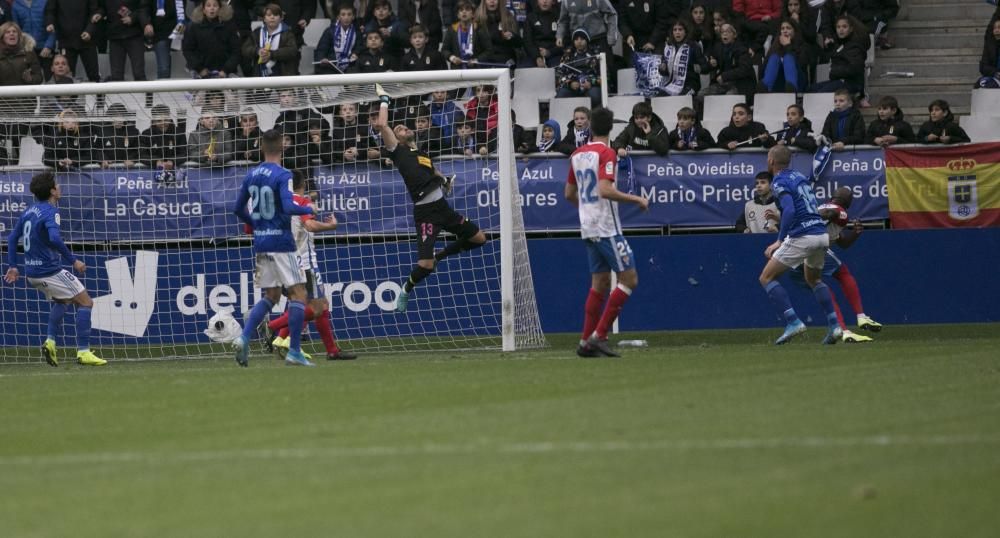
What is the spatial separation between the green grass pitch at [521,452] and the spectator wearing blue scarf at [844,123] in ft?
24.8

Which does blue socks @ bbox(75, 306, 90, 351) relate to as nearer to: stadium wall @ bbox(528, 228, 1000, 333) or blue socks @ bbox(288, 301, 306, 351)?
blue socks @ bbox(288, 301, 306, 351)

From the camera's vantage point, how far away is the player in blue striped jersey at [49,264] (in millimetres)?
15274

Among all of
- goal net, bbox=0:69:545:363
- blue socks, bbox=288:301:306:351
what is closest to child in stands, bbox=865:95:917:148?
goal net, bbox=0:69:545:363

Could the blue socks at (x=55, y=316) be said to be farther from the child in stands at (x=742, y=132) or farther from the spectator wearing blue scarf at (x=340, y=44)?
the child in stands at (x=742, y=132)

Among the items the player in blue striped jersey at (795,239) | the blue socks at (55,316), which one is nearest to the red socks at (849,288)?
the player in blue striped jersey at (795,239)

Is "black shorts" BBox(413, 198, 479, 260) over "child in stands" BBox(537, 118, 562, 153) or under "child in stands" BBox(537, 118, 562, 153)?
under

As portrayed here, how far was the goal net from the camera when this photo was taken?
18.2 m

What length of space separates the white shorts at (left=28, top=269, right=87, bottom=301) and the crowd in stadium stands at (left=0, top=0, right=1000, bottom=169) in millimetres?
2898

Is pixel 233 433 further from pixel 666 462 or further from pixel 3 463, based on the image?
pixel 666 462

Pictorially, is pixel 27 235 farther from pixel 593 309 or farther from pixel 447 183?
pixel 593 309

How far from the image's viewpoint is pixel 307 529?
5707mm

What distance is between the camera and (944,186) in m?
18.6

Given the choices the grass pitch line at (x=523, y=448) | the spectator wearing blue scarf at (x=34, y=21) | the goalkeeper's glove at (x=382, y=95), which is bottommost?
the grass pitch line at (x=523, y=448)

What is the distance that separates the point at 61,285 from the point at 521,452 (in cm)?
943
